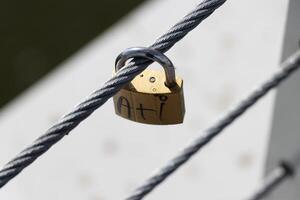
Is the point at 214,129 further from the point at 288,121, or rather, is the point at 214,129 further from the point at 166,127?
the point at 166,127

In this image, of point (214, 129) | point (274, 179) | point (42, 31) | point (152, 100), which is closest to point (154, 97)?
point (152, 100)

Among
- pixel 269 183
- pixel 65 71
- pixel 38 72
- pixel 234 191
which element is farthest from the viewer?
pixel 38 72

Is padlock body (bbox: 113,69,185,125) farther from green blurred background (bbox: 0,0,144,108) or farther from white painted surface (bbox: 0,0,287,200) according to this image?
green blurred background (bbox: 0,0,144,108)

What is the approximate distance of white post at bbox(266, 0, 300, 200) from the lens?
0.96m

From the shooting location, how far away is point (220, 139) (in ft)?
6.13

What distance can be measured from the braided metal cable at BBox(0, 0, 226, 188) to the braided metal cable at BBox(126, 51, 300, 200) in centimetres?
28

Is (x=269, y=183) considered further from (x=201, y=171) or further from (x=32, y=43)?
(x=32, y=43)

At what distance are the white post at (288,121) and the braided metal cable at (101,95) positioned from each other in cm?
29

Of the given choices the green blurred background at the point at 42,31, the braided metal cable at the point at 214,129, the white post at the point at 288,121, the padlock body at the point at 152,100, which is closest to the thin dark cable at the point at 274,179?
the white post at the point at 288,121

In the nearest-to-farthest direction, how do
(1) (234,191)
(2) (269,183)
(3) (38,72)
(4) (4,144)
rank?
(2) (269,183), (1) (234,191), (4) (4,144), (3) (38,72)

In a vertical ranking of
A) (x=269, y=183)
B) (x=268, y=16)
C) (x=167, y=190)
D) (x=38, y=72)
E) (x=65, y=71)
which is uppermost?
(x=38, y=72)

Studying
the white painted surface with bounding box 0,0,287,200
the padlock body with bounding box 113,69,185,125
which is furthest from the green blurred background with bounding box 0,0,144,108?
the padlock body with bounding box 113,69,185,125

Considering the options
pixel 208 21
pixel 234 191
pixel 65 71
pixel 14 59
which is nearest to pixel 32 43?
pixel 14 59

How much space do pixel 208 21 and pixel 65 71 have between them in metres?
0.45
